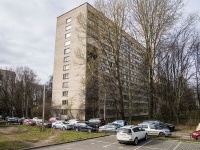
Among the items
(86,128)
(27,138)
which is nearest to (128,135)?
(27,138)

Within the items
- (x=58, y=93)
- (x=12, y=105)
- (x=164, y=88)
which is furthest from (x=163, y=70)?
(x=12, y=105)

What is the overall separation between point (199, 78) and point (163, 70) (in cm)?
723

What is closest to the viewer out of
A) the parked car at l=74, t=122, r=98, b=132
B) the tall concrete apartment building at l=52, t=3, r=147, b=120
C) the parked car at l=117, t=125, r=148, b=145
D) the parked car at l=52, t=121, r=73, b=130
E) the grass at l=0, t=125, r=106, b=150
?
the grass at l=0, t=125, r=106, b=150

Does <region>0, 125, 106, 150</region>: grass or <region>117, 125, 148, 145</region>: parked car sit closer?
<region>0, 125, 106, 150</region>: grass

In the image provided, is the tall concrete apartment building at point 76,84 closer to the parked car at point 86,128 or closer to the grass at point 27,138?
the parked car at point 86,128

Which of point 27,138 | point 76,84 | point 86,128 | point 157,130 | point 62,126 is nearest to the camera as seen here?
point 27,138

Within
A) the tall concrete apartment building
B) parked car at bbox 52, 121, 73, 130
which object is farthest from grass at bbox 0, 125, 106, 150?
the tall concrete apartment building

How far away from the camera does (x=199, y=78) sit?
3994 centimetres

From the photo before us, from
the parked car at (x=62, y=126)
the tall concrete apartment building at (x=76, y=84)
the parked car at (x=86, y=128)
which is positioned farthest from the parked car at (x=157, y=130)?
the tall concrete apartment building at (x=76, y=84)

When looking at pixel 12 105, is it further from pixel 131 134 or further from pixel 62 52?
pixel 131 134

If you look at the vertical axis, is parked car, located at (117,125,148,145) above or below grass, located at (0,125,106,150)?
above

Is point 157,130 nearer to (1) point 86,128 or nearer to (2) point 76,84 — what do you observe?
(1) point 86,128

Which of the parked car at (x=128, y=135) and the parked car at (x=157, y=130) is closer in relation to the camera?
the parked car at (x=128, y=135)

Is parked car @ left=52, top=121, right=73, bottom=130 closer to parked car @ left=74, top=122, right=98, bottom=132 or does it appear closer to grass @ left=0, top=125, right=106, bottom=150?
parked car @ left=74, top=122, right=98, bottom=132
